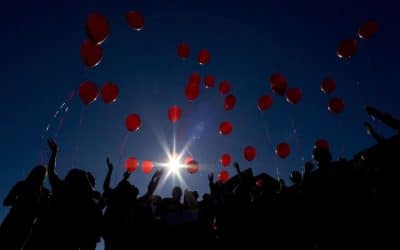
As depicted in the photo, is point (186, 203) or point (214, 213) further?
point (186, 203)

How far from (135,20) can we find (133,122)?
231cm

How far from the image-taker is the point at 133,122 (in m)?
7.52

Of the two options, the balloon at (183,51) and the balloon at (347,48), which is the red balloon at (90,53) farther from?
the balloon at (347,48)

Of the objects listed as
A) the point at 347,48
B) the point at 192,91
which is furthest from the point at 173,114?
the point at 347,48

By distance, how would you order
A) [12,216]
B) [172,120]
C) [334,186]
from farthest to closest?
[172,120], [334,186], [12,216]

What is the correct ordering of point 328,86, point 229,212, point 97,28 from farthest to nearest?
point 328,86 → point 97,28 → point 229,212

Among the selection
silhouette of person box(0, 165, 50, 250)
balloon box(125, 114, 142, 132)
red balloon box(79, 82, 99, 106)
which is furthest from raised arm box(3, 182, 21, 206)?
balloon box(125, 114, 142, 132)

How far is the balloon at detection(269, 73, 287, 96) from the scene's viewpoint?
7707mm

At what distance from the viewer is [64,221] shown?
314 centimetres

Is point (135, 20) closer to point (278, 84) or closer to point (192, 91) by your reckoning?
point (192, 91)

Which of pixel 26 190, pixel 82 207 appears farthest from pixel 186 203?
pixel 26 190

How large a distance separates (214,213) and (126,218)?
120cm

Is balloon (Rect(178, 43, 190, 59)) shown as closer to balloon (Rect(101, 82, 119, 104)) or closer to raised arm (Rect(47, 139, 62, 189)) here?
balloon (Rect(101, 82, 119, 104))

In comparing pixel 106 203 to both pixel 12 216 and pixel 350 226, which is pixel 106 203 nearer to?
pixel 12 216
